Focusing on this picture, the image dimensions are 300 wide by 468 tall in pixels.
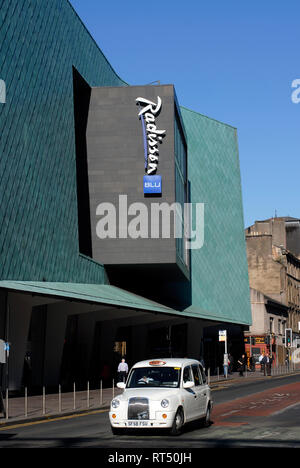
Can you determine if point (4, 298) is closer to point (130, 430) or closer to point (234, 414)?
point (234, 414)

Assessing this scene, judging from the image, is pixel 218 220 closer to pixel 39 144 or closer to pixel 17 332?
pixel 39 144

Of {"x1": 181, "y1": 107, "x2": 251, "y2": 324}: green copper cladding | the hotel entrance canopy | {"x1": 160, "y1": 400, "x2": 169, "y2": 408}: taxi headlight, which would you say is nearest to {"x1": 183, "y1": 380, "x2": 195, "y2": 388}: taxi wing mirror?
{"x1": 160, "y1": 400, "x2": 169, "y2": 408}: taxi headlight

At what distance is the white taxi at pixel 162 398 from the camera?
16062 millimetres

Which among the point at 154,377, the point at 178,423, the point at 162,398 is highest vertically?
the point at 154,377

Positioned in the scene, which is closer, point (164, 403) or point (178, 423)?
point (164, 403)

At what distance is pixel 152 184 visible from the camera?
53125 millimetres

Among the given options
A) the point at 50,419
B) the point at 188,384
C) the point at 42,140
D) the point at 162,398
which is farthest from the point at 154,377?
the point at 42,140

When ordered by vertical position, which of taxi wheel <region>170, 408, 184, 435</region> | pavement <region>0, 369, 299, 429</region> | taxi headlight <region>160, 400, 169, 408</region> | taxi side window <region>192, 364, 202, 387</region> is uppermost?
taxi side window <region>192, 364, 202, 387</region>

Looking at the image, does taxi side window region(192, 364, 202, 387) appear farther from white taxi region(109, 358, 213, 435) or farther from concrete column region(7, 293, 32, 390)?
concrete column region(7, 293, 32, 390)

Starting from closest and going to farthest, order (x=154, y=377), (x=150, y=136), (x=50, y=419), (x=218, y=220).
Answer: (x=154, y=377) → (x=50, y=419) → (x=150, y=136) → (x=218, y=220)

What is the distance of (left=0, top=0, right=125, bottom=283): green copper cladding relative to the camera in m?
37.9

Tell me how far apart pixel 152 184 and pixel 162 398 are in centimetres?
3769
